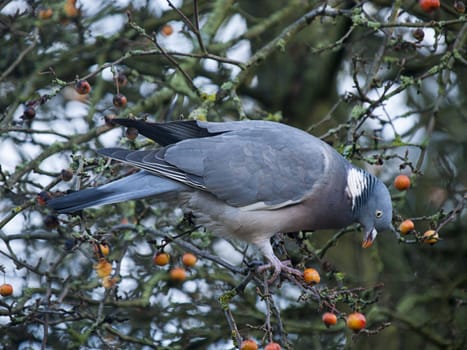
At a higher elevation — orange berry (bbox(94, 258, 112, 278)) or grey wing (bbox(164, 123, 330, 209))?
grey wing (bbox(164, 123, 330, 209))

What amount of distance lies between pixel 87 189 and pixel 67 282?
77 cm

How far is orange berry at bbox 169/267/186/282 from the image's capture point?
536cm

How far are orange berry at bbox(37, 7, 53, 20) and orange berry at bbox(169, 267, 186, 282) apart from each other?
2.33 meters

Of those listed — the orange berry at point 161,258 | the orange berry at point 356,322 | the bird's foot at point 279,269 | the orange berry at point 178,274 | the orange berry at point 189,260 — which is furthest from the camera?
the orange berry at point 178,274

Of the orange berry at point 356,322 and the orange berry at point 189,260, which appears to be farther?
the orange berry at point 189,260

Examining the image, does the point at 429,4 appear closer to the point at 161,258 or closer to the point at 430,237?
the point at 430,237

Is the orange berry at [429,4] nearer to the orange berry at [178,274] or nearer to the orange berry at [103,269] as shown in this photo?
the orange berry at [178,274]

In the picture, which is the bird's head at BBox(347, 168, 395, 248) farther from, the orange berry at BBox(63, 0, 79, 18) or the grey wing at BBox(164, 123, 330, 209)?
the orange berry at BBox(63, 0, 79, 18)

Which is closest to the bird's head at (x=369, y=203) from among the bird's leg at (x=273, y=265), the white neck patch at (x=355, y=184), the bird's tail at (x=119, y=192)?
the white neck patch at (x=355, y=184)

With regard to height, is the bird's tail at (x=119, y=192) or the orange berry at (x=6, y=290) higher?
the bird's tail at (x=119, y=192)

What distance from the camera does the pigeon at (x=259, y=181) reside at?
4.86m

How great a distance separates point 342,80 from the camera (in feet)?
25.0

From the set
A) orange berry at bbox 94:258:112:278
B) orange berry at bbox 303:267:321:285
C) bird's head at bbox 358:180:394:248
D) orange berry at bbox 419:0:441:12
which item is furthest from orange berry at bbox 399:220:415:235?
orange berry at bbox 94:258:112:278

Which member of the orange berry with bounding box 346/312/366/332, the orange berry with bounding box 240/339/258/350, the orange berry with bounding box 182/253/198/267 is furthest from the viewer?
the orange berry with bounding box 182/253/198/267
